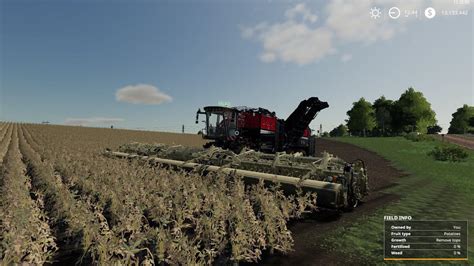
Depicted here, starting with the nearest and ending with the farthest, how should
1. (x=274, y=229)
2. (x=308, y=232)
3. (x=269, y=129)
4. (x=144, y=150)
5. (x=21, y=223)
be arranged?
(x=21, y=223)
(x=274, y=229)
(x=308, y=232)
(x=144, y=150)
(x=269, y=129)

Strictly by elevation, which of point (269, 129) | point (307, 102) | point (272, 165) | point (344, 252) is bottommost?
point (344, 252)

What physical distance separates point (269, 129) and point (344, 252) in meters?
10.2

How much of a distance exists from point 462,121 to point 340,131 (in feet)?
108

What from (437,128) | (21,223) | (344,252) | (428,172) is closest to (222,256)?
(344,252)

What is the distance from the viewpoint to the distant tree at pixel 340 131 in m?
97.9

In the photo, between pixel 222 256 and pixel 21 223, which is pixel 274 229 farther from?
pixel 21 223

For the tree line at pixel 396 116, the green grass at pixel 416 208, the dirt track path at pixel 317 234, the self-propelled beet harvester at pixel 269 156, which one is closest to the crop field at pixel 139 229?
the dirt track path at pixel 317 234

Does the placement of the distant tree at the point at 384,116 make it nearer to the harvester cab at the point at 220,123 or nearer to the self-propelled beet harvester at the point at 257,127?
the self-propelled beet harvester at the point at 257,127

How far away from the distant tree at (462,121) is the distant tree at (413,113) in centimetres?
2472

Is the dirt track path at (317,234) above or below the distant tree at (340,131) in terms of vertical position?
below

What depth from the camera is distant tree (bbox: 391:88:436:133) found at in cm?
5350

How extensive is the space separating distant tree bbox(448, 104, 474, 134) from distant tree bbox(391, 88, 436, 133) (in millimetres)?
24723

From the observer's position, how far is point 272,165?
6.92m

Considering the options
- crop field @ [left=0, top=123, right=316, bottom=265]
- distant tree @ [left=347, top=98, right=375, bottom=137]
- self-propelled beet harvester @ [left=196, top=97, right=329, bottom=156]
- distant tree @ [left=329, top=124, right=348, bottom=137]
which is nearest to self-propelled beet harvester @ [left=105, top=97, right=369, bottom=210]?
self-propelled beet harvester @ [left=196, top=97, right=329, bottom=156]
